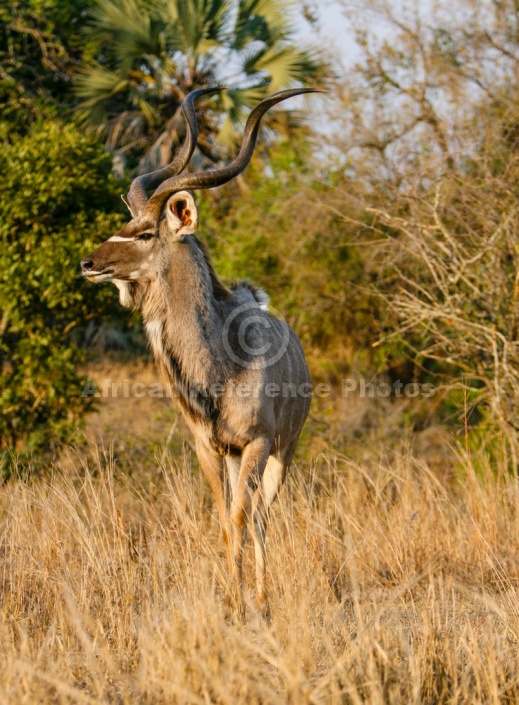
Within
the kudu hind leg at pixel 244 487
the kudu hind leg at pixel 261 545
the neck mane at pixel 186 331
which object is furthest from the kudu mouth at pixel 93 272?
the kudu hind leg at pixel 261 545

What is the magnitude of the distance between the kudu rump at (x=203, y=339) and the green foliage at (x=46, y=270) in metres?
2.39

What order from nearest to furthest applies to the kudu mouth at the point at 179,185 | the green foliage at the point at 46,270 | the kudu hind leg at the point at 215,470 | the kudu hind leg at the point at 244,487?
1. the kudu hind leg at the point at 244,487
2. the kudu mouth at the point at 179,185
3. the kudu hind leg at the point at 215,470
4. the green foliage at the point at 46,270

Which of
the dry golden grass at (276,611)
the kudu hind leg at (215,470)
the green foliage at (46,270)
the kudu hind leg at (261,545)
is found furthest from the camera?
the green foliage at (46,270)

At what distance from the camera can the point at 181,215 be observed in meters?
5.66

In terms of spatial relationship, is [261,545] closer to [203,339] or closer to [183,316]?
[203,339]

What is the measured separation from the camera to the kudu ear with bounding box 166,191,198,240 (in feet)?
18.2

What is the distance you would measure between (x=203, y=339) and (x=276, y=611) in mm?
2043

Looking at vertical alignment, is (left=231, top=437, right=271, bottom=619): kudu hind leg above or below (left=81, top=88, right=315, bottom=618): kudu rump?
below

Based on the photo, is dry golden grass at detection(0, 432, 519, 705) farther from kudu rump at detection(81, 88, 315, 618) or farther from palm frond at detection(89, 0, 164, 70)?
palm frond at detection(89, 0, 164, 70)

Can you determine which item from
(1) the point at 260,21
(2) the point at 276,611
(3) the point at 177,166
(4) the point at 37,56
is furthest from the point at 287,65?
(2) the point at 276,611

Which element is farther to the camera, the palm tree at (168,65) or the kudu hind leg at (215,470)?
the palm tree at (168,65)

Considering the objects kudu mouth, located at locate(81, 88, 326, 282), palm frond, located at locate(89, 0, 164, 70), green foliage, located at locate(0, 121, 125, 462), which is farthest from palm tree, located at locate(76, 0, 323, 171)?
kudu mouth, located at locate(81, 88, 326, 282)

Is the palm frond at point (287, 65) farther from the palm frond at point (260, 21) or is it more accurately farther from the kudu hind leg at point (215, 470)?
the kudu hind leg at point (215, 470)

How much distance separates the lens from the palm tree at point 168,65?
1426 centimetres
